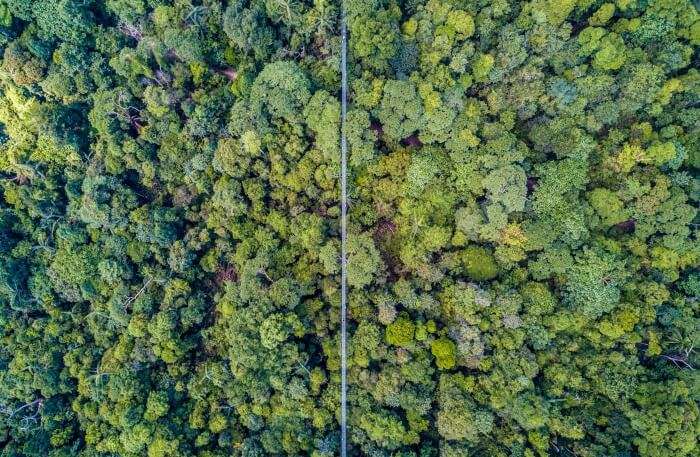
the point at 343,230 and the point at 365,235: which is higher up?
the point at 343,230

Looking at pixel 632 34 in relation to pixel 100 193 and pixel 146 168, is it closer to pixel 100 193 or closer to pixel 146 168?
pixel 146 168

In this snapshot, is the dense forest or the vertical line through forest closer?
the dense forest

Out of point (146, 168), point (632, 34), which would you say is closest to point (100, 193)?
point (146, 168)

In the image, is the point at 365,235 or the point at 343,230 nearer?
the point at 365,235

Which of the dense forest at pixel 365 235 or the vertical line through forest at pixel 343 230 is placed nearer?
the dense forest at pixel 365 235
